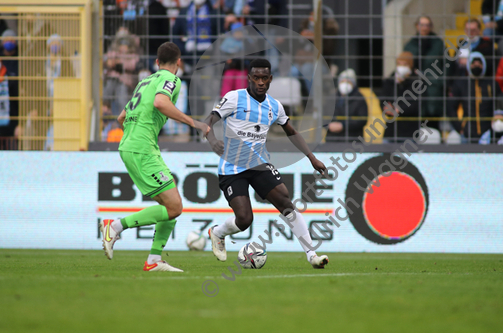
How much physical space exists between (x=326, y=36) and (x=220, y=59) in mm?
1864

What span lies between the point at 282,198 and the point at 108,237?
180cm

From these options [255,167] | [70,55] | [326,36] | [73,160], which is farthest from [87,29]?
[255,167]

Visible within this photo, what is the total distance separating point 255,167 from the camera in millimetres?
7012

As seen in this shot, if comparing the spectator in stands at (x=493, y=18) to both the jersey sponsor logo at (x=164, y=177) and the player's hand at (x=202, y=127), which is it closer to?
the player's hand at (x=202, y=127)

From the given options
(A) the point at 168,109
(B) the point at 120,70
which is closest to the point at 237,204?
(A) the point at 168,109

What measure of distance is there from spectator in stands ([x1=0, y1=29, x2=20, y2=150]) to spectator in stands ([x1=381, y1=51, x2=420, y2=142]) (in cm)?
620

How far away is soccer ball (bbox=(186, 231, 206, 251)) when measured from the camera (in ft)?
35.1

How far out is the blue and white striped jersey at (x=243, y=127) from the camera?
274 inches

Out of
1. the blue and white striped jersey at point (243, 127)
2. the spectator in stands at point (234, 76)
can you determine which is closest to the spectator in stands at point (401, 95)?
the spectator in stands at point (234, 76)

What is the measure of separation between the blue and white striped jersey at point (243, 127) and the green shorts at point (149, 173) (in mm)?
896

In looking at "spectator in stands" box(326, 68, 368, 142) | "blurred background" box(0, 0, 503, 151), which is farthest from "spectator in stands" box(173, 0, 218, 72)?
"spectator in stands" box(326, 68, 368, 142)

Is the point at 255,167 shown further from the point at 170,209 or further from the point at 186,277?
the point at 186,277

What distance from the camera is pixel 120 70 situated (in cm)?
1135

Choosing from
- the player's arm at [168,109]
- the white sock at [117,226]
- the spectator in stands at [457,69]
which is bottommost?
the white sock at [117,226]
